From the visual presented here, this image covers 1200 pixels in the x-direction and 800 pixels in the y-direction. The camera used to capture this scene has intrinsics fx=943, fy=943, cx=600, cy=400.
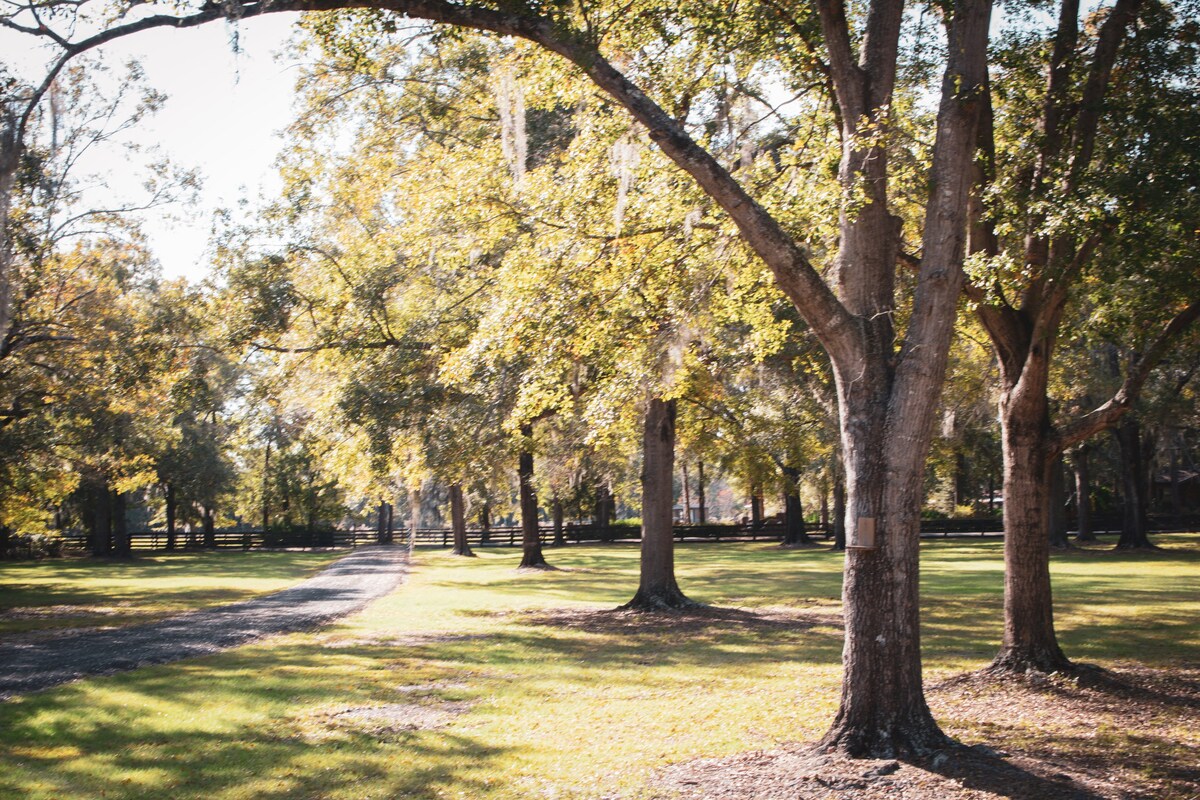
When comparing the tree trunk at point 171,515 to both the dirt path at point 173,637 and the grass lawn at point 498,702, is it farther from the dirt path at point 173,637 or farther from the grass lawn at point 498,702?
the grass lawn at point 498,702

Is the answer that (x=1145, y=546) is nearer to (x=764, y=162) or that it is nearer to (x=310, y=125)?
(x=764, y=162)

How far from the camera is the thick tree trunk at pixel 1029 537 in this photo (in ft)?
31.8

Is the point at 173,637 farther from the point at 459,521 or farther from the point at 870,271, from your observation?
the point at 459,521

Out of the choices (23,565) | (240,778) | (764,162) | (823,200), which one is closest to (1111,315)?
(764,162)

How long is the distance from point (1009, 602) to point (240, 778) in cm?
756

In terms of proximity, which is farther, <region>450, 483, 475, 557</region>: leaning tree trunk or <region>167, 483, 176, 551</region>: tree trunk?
<region>167, 483, 176, 551</region>: tree trunk

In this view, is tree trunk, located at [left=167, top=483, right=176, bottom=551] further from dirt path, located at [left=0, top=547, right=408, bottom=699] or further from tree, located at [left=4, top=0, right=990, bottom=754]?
tree, located at [left=4, top=0, right=990, bottom=754]

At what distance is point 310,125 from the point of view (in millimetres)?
15289

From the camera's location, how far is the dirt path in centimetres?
1216

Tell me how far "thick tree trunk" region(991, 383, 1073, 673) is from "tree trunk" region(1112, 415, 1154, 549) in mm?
23146

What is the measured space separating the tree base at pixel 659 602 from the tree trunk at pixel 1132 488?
1963 centimetres

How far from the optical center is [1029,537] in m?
9.71

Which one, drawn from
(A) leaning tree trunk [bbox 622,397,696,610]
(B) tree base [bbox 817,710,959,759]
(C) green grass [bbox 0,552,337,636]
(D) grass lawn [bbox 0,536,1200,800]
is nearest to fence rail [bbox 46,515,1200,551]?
(C) green grass [bbox 0,552,337,636]

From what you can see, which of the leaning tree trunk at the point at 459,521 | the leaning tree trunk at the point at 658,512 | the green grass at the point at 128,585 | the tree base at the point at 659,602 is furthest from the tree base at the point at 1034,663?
the leaning tree trunk at the point at 459,521
